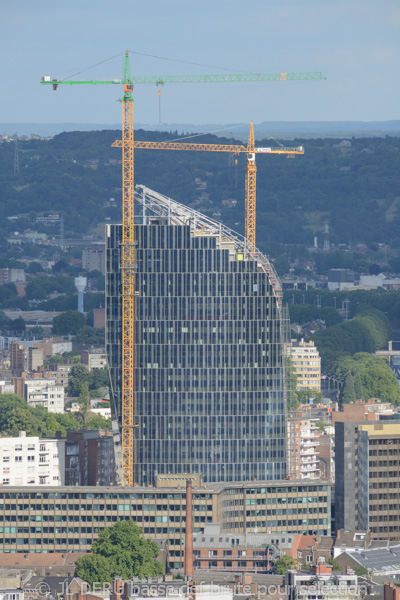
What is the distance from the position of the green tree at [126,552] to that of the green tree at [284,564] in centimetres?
709

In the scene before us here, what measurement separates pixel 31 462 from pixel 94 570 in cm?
5461

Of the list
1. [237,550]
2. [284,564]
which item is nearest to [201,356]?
[237,550]

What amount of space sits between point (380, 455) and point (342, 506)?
5.22 meters

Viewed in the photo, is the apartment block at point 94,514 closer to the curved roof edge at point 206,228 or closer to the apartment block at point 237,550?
the apartment block at point 237,550

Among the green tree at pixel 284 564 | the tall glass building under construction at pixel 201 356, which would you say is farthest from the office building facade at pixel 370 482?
the green tree at pixel 284 564

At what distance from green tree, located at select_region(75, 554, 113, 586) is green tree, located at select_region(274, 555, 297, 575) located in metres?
10.4

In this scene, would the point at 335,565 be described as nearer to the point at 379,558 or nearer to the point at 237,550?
the point at 379,558

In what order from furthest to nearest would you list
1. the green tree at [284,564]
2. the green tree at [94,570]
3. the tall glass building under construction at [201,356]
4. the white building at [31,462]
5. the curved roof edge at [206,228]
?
the curved roof edge at [206,228]
the tall glass building under construction at [201,356]
the white building at [31,462]
the green tree at [284,564]
the green tree at [94,570]

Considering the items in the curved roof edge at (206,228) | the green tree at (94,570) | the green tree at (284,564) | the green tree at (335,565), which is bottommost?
the green tree at (284,564)

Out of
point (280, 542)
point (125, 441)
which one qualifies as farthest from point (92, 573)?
point (125, 441)

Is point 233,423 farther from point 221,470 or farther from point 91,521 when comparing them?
point 91,521

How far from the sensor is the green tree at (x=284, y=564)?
136 meters

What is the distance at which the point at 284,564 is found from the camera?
451ft

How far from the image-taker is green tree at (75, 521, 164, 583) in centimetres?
13538
